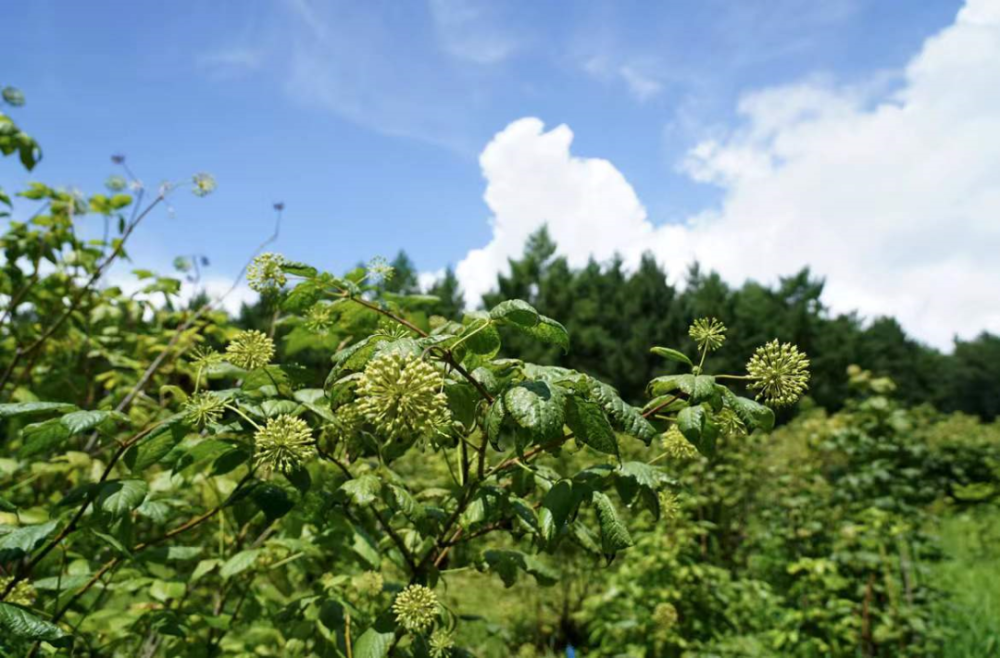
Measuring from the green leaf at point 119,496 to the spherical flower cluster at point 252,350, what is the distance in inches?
13.6

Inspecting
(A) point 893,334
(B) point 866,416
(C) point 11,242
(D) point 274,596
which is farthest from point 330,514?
(A) point 893,334

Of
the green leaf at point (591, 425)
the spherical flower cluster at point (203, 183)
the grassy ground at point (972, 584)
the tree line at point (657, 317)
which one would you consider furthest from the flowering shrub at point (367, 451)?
the tree line at point (657, 317)

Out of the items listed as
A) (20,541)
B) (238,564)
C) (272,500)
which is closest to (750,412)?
(272,500)

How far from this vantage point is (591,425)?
1.23 metres

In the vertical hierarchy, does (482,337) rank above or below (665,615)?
above

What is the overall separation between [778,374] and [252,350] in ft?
3.96

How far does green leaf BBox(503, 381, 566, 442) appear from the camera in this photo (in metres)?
1.12

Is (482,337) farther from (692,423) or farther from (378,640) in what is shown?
(378,640)

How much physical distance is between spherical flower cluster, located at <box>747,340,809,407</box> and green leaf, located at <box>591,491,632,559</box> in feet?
1.35

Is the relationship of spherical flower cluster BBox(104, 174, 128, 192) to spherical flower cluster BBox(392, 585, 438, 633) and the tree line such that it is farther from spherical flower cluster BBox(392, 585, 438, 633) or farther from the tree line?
the tree line

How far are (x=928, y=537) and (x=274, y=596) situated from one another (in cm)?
453

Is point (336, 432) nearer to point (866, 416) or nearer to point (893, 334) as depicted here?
point (866, 416)

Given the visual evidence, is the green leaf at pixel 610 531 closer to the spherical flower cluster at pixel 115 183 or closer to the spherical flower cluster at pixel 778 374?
the spherical flower cluster at pixel 778 374

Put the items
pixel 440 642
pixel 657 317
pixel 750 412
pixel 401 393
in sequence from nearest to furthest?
pixel 401 393 < pixel 750 412 < pixel 440 642 < pixel 657 317
